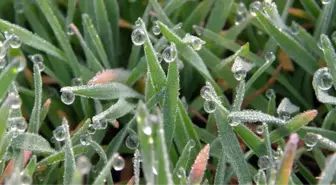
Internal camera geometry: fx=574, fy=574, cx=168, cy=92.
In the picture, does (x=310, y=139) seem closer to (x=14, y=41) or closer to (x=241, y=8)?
(x=241, y=8)

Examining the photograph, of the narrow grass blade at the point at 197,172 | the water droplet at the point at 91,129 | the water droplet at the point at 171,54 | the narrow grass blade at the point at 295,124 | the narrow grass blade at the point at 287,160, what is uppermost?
the water droplet at the point at 171,54

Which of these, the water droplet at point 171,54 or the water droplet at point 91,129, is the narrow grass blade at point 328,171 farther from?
the water droplet at point 91,129

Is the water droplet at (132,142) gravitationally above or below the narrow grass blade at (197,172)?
above

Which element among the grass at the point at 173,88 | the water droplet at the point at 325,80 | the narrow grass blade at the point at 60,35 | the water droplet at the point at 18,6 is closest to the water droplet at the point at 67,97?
the grass at the point at 173,88

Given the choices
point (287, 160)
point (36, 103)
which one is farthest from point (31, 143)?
point (287, 160)

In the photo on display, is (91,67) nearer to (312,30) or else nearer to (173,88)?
(173,88)

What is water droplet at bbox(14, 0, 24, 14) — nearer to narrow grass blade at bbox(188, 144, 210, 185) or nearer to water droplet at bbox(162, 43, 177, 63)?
water droplet at bbox(162, 43, 177, 63)

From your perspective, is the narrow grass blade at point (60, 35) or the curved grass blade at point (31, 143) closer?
the curved grass blade at point (31, 143)

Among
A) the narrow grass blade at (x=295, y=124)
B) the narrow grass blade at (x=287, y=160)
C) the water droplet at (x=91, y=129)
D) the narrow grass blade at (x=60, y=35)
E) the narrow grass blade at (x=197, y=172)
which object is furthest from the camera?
the narrow grass blade at (x=60, y=35)
